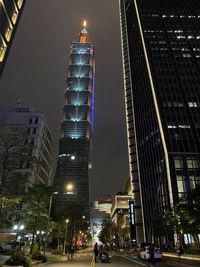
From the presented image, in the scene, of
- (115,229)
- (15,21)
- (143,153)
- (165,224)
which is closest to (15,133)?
(15,21)

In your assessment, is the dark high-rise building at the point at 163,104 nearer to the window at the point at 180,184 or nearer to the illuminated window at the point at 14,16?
the window at the point at 180,184

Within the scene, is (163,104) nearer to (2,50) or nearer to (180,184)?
(180,184)

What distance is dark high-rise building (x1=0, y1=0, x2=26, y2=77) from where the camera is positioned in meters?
43.8

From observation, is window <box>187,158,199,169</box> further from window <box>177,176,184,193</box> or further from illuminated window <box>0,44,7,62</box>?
illuminated window <box>0,44,7,62</box>

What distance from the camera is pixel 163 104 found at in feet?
308

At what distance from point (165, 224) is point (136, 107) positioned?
221ft

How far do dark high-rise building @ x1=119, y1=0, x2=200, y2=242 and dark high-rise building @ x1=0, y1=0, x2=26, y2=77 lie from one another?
5321 centimetres

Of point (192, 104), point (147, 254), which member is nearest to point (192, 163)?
point (192, 104)

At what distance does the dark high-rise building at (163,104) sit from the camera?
3233 inches

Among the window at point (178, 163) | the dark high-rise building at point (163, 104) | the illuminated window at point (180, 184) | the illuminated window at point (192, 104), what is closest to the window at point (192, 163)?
the dark high-rise building at point (163, 104)

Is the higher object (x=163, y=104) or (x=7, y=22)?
(x=163, y=104)

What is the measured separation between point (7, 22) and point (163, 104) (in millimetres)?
60390

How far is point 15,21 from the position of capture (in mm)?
49656

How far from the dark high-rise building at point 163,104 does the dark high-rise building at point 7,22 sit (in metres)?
53.2
